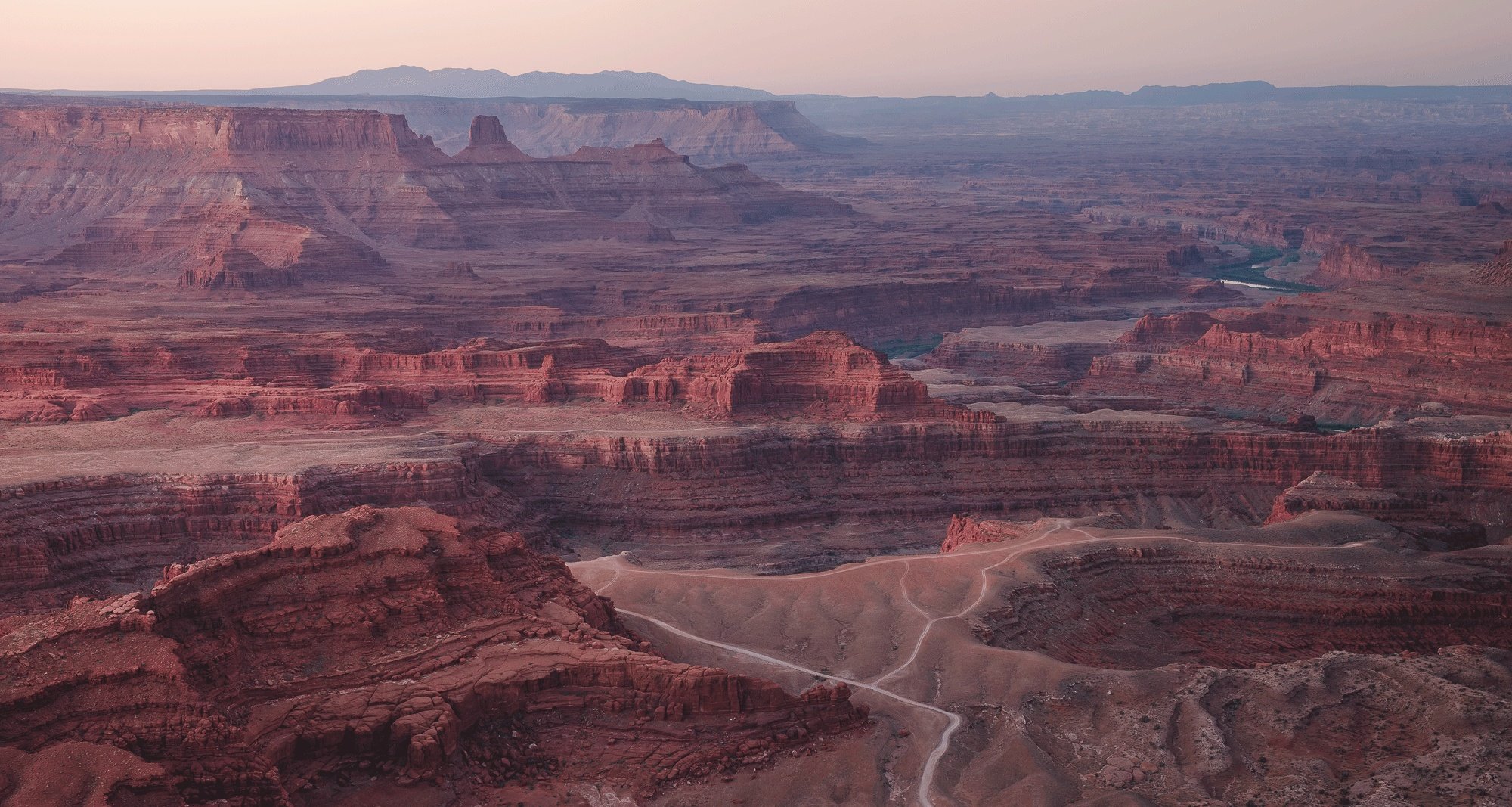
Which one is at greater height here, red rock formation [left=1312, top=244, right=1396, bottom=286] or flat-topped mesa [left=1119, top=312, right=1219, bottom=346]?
flat-topped mesa [left=1119, top=312, right=1219, bottom=346]

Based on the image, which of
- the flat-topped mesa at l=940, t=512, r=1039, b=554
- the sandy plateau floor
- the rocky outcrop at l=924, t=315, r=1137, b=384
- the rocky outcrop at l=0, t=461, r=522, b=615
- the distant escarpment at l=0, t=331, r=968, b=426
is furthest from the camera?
the rocky outcrop at l=924, t=315, r=1137, b=384

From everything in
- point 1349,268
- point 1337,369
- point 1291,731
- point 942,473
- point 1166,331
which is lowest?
point 1349,268

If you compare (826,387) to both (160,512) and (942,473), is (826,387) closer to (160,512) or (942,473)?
(942,473)

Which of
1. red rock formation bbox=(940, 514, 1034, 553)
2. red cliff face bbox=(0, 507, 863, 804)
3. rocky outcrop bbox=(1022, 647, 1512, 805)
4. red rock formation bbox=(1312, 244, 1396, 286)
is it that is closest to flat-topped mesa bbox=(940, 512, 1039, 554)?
red rock formation bbox=(940, 514, 1034, 553)

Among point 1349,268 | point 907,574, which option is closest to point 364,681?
point 907,574

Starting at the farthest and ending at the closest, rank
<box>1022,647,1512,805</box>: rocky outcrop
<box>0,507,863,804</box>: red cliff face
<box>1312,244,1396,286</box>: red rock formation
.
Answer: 1. <box>1312,244,1396,286</box>: red rock formation
2. <box>1022,647,1512,805</box>: rocky outcrop
3. <box>0,507,863,804</box>: red cliff face

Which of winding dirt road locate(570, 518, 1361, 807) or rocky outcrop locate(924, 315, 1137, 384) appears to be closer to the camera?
winding dirt road locate(570, 518, 1361, 807)

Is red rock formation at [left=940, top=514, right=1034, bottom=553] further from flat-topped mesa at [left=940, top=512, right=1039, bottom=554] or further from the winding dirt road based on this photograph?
the winding dirt road

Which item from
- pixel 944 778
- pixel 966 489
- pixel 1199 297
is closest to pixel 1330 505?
pixel 966 489
